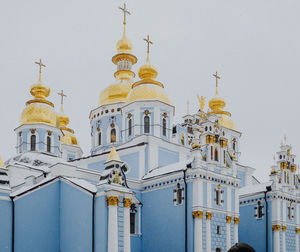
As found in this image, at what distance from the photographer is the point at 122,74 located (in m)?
27.7

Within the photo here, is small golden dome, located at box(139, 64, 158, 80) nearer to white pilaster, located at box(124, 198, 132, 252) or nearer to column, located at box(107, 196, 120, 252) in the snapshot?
white pilaster, located at box(124, 198, 132, 252)

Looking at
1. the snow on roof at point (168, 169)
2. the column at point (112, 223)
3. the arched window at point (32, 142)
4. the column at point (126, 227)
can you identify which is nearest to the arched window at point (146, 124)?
the snow on roof at point (168, 169)

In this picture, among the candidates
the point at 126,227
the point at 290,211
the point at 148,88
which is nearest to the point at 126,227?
the point at 126,227

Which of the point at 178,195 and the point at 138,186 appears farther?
the point at 138,186

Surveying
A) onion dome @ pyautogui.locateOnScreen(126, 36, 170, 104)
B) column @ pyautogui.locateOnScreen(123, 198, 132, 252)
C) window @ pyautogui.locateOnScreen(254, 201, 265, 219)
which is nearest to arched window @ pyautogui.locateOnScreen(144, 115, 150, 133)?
onion dome @ pyautogui.locateOnScreen(126, 36, 170, 104)

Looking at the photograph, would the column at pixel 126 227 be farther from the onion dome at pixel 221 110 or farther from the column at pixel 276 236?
the onion dome at pixel 221 110

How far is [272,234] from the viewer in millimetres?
22484

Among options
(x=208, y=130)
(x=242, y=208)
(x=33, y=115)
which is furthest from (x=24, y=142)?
(x=242, y=208)

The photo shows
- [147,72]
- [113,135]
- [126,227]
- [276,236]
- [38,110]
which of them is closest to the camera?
[126,227]

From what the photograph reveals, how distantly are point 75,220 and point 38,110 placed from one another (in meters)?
8.99

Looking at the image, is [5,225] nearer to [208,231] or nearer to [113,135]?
[208,231]

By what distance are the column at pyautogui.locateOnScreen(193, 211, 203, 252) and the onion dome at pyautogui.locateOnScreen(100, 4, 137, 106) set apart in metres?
9.62

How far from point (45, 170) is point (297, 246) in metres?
12.5

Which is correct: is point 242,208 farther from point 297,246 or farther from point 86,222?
point 86,222
